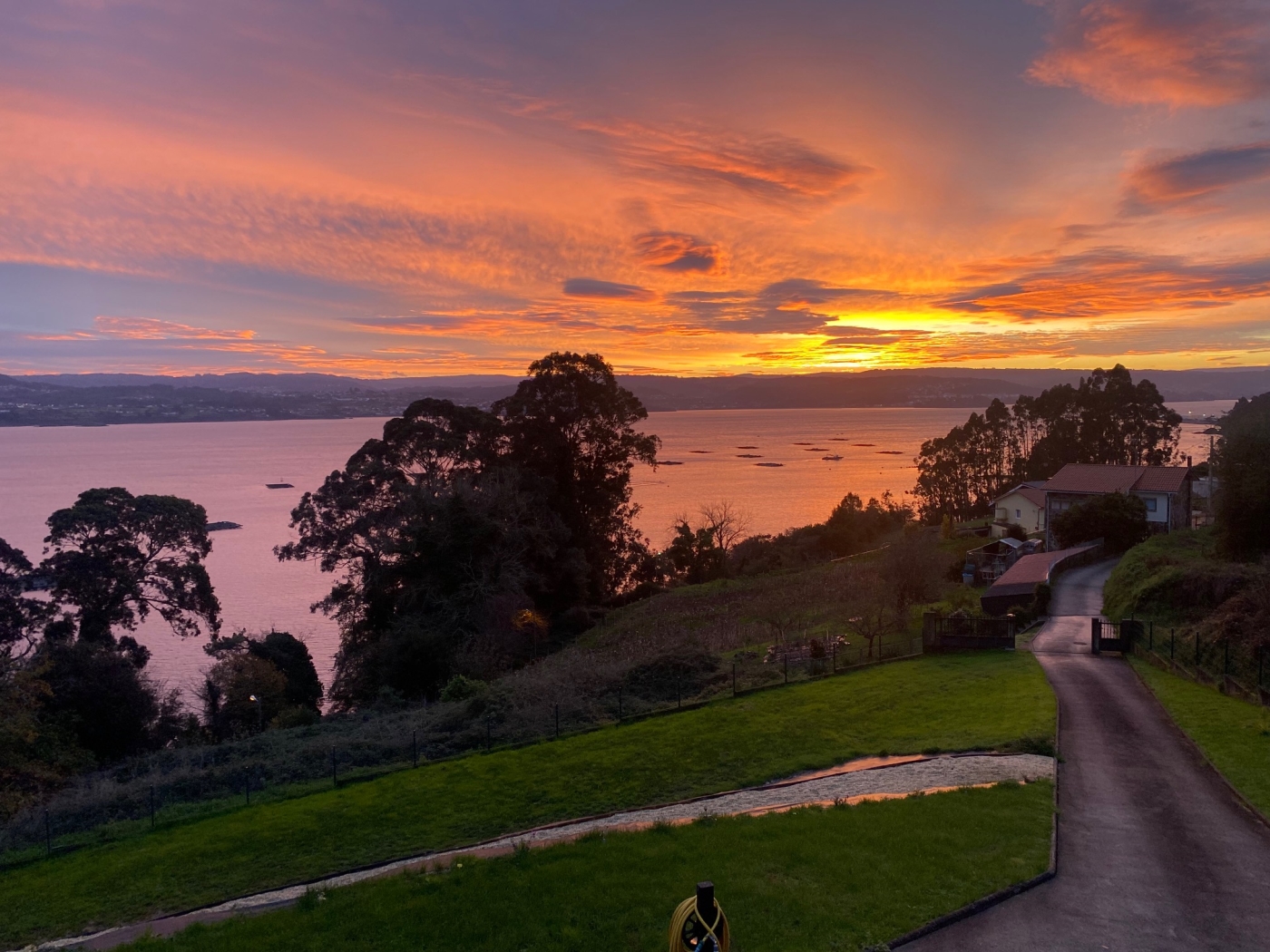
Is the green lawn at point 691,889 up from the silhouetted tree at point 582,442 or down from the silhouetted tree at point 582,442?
down

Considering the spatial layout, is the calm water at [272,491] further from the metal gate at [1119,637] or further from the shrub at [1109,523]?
the shrub at [1109,523]

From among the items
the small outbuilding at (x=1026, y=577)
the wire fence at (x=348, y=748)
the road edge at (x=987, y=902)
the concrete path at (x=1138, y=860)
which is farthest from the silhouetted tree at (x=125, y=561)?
the concrete path at (x=1138, y=860)

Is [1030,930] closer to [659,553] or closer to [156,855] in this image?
[156,855]

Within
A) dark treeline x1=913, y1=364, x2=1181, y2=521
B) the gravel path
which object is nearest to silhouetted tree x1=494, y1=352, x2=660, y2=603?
the gravel path

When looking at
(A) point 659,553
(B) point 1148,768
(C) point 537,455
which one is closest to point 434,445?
(C) point 537,455

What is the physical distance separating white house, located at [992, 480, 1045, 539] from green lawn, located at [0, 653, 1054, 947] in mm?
34063

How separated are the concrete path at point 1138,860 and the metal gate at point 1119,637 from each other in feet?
20.4

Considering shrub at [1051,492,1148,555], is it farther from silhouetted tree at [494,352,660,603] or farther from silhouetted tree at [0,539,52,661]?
silhouetted tree at [0,539,52,661]

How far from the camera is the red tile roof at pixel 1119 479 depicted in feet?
141

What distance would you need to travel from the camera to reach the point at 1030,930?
8.58m

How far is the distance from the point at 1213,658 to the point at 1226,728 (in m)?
4.74

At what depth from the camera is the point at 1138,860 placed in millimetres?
10172

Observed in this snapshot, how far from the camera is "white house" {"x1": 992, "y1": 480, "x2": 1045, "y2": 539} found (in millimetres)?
51156

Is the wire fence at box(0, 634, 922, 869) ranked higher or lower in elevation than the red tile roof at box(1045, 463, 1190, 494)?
lower
